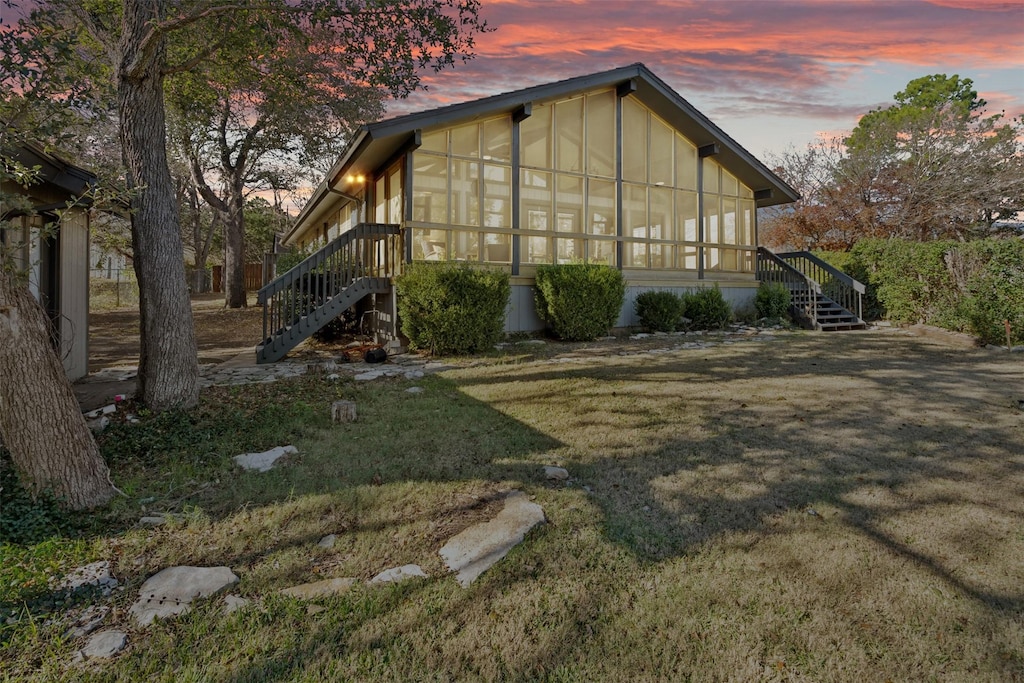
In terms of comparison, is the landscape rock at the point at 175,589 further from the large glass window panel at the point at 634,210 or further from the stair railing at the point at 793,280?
the stair railing at the point at 793,280

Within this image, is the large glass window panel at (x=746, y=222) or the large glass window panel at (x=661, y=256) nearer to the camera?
the large glass window panel at (x=661, y=256)

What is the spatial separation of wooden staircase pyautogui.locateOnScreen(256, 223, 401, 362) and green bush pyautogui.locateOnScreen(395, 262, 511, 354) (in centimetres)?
103

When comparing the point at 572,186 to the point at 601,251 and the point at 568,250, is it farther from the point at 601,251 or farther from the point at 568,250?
the point at 601,251

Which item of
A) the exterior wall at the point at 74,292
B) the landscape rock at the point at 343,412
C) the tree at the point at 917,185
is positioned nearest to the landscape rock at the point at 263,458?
the landscape rock at the point at 343,412

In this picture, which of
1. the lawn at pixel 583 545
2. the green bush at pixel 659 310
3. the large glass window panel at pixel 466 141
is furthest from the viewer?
the green bush at pixel 659 310

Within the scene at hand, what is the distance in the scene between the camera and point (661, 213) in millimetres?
12406

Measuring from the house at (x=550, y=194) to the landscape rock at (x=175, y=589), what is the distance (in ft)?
19.5

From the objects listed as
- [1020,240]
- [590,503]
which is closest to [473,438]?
[590,503]

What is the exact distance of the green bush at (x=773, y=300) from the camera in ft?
41.9

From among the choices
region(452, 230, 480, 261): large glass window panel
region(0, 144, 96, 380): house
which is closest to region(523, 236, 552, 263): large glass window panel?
region(452, 230, 480, 261): large glass window panel

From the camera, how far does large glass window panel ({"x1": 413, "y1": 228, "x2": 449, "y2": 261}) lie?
9.56m

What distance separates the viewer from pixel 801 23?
9.23 meters

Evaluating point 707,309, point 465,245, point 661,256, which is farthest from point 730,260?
point 465,245

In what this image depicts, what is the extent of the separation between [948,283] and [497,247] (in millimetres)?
8748
